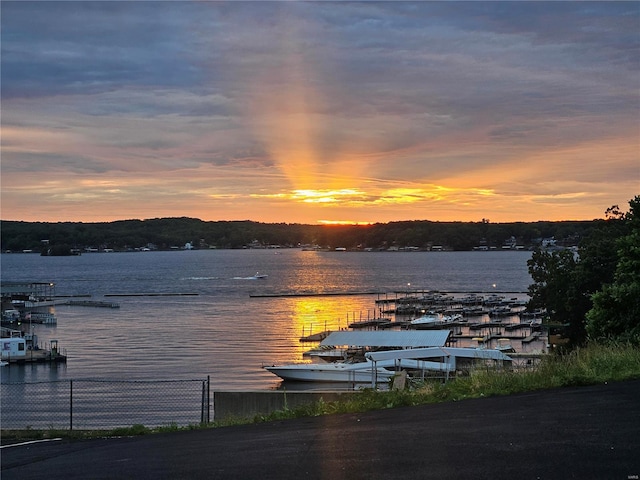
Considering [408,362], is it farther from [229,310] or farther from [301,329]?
[229,310]

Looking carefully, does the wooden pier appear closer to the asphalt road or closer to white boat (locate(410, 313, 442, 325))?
white boat (locate(410, 313, 442, 325))

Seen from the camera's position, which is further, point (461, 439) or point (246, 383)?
point (246, 383)

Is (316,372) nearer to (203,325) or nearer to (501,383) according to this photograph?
(501,383)

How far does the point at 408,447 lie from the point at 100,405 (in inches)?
1068

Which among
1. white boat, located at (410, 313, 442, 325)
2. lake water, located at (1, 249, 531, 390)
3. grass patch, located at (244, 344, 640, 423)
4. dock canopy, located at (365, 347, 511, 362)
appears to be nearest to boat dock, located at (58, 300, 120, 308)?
lake water, located at (1, 249, 531, 390)

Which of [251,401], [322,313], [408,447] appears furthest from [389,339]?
[408,447]

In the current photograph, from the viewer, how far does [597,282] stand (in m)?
41.5

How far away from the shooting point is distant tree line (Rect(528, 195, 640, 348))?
766 inches

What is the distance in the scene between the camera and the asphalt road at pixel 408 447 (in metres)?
7.87

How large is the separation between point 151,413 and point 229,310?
67915 mm

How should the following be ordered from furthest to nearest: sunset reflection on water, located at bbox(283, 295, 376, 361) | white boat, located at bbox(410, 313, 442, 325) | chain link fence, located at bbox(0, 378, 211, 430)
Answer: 1. white boat, located at bbox(410, 313, 442, 325)
2. sunset reflection on water, located at bbox(283, 295, 376, 361)
3. chain link fence, located at bbox(0, 378, 211, 430)

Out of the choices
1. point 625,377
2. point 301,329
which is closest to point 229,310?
point 301,329

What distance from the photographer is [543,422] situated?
31.8 ft

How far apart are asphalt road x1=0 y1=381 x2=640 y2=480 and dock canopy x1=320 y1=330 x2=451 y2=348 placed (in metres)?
41.3
